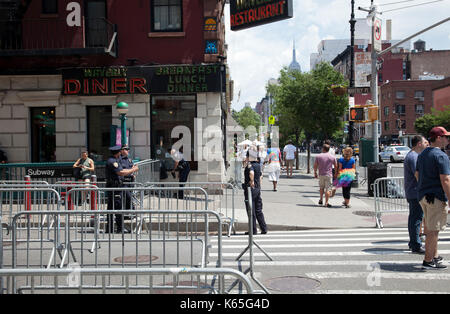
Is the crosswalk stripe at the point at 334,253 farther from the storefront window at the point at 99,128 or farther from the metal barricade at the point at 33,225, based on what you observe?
the storefront window at the point at 99,128

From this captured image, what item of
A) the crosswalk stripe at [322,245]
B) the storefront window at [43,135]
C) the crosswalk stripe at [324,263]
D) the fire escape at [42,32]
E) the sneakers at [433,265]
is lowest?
the crosswalk stripe at [322,245]

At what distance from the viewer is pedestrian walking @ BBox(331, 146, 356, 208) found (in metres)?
13.9

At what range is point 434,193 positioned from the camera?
6754 millimetres

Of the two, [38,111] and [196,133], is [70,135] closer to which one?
[38,111]

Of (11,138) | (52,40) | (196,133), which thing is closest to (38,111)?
(11,138)

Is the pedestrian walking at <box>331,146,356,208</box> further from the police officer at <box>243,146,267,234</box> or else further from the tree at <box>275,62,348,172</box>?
the tree at <box>275,62,348,172</box>

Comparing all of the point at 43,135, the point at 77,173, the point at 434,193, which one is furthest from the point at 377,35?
the point at 43,135

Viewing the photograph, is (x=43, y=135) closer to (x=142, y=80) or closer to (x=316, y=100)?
(x=142, y=80)

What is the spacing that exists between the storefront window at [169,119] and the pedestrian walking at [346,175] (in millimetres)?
5181

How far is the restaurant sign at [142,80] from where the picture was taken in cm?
1611

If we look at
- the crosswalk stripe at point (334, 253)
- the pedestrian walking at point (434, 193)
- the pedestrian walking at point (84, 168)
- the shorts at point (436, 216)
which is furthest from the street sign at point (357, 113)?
the shorts at point (436, 216)

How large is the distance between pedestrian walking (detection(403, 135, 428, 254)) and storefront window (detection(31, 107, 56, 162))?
1265cm

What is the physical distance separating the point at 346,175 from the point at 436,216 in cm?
731
